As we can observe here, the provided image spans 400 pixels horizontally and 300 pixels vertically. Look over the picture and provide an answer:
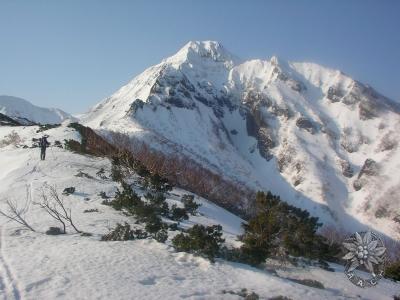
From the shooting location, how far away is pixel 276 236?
2472 cm

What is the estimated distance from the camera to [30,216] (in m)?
27.7

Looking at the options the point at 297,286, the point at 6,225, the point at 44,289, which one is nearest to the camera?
the point at 44,289

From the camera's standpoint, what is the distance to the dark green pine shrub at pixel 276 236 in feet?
73.9

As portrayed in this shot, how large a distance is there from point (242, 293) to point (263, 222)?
6278 millimetres

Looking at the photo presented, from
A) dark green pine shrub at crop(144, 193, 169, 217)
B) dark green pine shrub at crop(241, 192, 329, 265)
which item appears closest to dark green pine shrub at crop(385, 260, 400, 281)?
dark green pine shrub at crop(241, 192, 329, 265)

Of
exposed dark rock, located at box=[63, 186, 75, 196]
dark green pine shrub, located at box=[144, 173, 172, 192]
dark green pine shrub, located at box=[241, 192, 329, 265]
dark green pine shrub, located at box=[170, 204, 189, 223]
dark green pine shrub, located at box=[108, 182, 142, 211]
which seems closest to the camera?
dark green pine shrub, located at box=[241, 192, 329, 265]

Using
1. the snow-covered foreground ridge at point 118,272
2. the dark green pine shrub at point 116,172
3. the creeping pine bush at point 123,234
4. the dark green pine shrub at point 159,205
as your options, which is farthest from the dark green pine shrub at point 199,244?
the dark green pine shrub at point 116,172

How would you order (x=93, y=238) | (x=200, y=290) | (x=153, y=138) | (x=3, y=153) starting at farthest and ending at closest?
(x=153, y=138) < (x=3, y=153) < (x=93, y=238) < (x=200, y=290)

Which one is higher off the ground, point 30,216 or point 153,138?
point 153,138

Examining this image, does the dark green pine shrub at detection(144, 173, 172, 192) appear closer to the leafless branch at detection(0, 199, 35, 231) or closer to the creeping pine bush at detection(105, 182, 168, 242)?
the creeping pine bush at detection(105, 182, 168, 242)

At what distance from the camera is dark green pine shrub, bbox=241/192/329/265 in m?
22.5

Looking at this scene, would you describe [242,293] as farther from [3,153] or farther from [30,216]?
[3,153]

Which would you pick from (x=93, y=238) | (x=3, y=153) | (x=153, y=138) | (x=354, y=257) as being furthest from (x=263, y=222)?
(x=153, y=138)

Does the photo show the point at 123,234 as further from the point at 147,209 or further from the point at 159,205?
the point at 159,205
